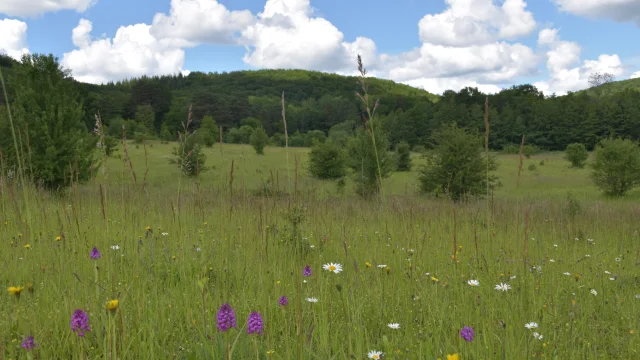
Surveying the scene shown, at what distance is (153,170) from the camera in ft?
83.6

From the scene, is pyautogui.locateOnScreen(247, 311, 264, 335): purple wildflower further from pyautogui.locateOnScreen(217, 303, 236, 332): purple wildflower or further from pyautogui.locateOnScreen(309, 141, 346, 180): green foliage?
pyautogui.locateOnScreen(309, 141, 346, 180): green foliage

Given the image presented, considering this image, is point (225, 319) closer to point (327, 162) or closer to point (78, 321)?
point (78, 321)

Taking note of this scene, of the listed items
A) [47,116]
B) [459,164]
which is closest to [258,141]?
[459,164]

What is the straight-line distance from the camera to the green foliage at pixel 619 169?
2194cm

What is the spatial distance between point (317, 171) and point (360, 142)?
22.6ft

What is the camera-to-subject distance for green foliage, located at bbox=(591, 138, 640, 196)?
21.9m

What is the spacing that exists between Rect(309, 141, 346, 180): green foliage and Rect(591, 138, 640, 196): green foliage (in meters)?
15.4

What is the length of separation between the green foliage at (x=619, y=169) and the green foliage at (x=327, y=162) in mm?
15441

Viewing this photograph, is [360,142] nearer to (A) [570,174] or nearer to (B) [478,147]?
(B) [478,147]

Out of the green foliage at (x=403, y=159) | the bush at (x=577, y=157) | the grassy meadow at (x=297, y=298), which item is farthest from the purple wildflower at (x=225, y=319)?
the bush at (x=577, y=157)

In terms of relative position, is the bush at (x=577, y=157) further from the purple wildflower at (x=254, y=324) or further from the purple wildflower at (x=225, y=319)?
the purple wildflower at (x=225, y=319)

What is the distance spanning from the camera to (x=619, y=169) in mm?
22109

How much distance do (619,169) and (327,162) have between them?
17.3 metres

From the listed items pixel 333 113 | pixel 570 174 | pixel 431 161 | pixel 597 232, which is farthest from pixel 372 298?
pixel 333 113
